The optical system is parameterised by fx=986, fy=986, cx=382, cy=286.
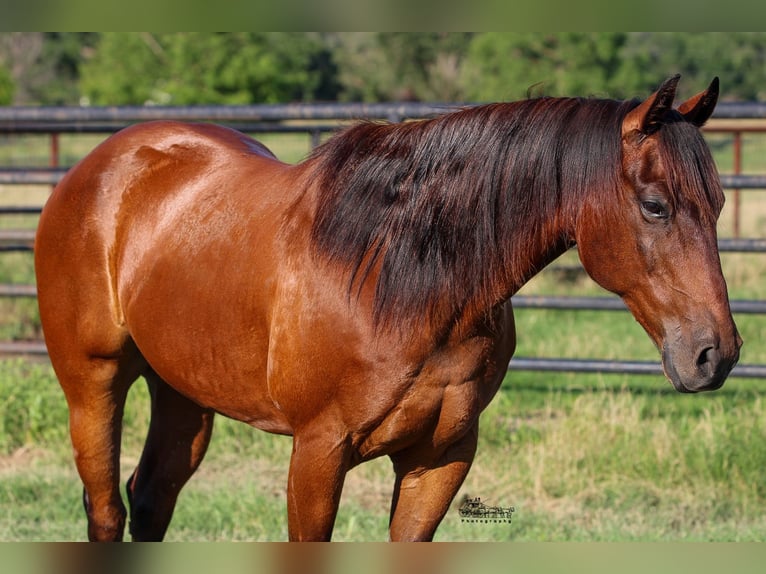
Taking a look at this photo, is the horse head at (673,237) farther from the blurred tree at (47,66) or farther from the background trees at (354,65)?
the blurred tree at (47,66)

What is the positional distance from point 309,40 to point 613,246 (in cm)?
3183

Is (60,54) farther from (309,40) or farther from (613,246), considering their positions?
(613,246)

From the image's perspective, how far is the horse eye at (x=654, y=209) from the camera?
2.20 meters

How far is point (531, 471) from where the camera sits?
454 centimetres

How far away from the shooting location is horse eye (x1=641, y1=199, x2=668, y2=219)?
86.7 inches

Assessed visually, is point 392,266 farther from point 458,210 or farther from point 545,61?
point 545,61

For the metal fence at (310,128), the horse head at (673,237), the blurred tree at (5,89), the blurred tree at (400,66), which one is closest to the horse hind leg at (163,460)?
the metal fence at (310,128)

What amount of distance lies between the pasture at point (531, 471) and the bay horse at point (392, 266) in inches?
50.0

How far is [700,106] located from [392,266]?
2.76 feet

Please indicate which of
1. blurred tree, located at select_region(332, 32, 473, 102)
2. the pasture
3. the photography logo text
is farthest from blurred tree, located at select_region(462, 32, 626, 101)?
the photography logo text

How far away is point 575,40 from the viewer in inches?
1034

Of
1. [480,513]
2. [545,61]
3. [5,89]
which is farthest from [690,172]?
[545,61]

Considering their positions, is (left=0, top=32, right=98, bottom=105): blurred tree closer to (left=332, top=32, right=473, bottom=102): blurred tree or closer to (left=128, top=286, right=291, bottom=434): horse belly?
(left=332, top=32, right=473, bottom=102): blurred tree

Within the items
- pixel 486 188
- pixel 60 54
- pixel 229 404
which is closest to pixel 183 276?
pixel 229 404
